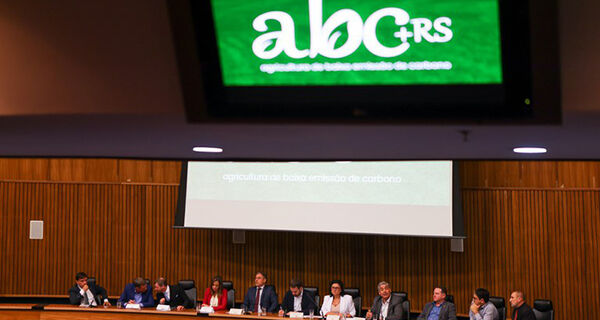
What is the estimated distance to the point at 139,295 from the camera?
322 inches

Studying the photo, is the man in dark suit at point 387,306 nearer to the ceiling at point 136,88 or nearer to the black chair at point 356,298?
the black chair at point 356,298

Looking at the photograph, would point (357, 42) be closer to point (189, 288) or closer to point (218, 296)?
point (218, 296)

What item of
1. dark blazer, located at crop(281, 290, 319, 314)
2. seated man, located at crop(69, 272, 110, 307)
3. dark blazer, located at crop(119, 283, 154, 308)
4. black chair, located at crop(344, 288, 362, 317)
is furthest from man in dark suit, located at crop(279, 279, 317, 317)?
seated man, located at crop(69, 272, 110, 307)

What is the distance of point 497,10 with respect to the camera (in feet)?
5.08

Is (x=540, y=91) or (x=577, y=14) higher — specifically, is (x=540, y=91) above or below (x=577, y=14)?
below

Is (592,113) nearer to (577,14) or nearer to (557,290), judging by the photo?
→ (577,14)

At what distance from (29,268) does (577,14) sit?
986 centimetres

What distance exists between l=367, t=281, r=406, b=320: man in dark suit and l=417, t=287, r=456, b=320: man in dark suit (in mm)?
259

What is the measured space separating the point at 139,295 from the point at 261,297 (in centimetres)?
141

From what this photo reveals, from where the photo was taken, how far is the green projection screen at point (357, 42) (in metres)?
1.59

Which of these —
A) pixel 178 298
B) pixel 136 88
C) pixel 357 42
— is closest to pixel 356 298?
pixel 178 298

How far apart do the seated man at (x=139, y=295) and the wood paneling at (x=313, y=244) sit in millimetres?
1911

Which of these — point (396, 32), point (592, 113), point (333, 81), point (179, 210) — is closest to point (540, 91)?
point (592, 113)

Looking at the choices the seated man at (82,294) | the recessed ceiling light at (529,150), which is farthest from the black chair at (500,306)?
the recessed ceiling light at (529,150)
